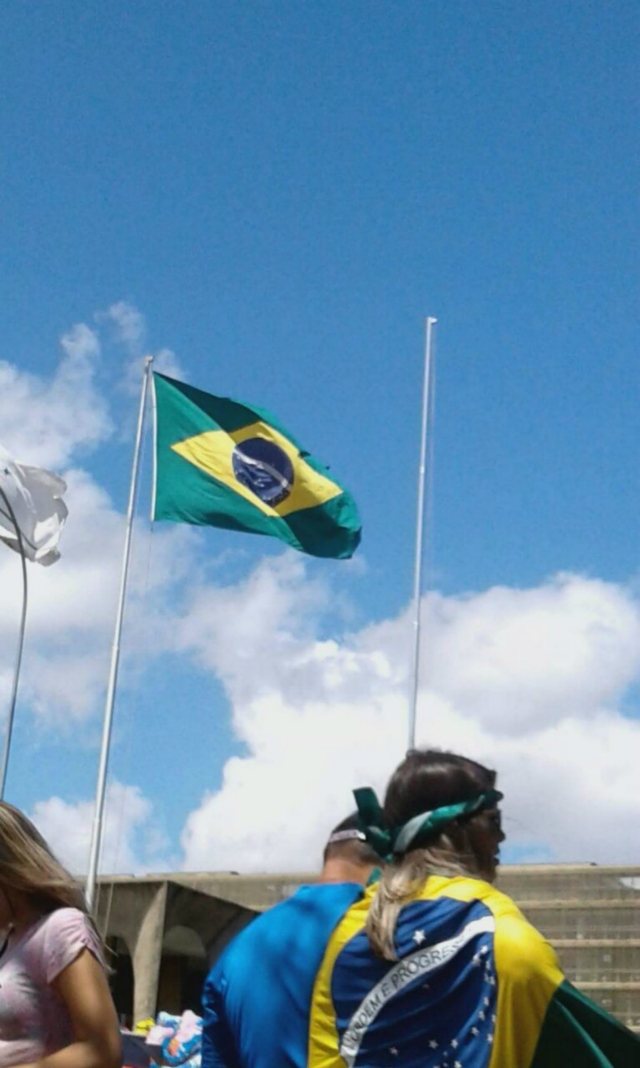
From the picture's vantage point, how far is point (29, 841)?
9.68 ft

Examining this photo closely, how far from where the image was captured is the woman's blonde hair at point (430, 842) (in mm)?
2248

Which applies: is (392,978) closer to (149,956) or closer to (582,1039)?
(582,1039)

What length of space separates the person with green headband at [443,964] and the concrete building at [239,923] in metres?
16.6

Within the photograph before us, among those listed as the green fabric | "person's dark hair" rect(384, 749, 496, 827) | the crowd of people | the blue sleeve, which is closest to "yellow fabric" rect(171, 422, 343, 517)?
the crowd of people

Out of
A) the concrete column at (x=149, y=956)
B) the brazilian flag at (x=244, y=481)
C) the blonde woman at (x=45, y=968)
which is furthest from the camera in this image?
the concrete column at (x=149, y=956)

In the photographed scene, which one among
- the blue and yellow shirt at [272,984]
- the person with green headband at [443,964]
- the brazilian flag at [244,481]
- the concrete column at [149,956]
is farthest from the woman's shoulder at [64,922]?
the concrete column at [149,956]

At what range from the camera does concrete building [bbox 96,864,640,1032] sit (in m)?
19.3

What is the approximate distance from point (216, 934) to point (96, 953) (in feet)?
61.6

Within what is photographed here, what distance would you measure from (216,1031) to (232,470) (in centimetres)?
1184

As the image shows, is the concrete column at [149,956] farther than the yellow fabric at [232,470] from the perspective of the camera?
Yes

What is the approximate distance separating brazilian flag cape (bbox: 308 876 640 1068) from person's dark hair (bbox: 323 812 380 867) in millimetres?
452

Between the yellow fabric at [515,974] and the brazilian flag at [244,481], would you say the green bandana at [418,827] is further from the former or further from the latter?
the brazilian flag at [244,481]

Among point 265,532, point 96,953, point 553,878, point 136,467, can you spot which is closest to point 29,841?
point 96,953

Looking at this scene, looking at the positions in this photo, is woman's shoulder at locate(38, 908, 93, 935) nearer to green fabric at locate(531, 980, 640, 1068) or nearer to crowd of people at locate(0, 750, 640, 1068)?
crowd of people at locate(0, 750, 640, 1068)
